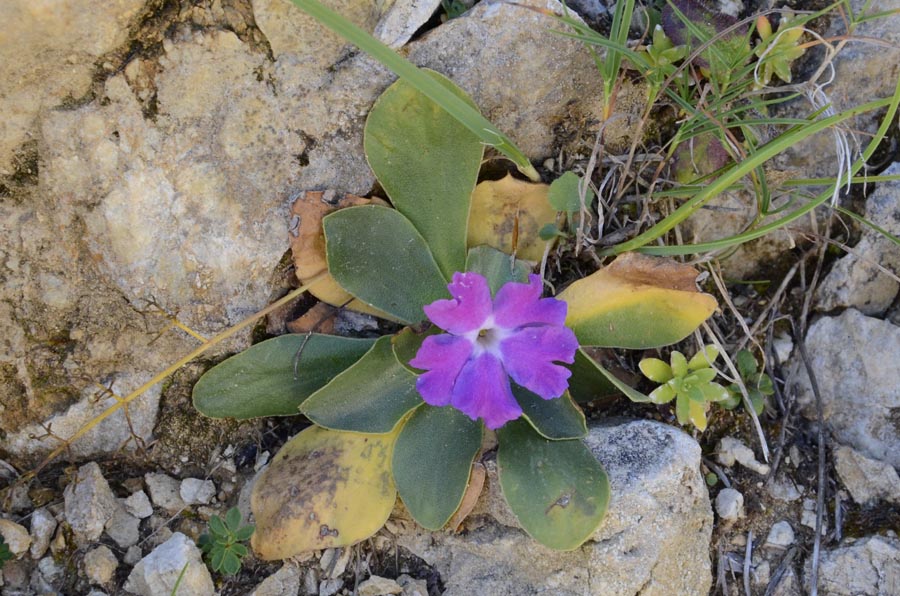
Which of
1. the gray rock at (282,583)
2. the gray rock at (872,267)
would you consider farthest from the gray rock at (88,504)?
the gray rock at (872,267)

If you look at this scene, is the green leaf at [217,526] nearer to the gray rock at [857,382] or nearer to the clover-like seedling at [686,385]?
the clover-like seedling at [686,385]

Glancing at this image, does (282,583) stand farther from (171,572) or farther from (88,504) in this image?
(88,504)

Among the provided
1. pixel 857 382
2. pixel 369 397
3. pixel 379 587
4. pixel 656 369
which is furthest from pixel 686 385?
pixel 379 587

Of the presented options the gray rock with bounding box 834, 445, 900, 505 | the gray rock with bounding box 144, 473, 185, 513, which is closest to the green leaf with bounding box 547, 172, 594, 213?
the gray rock with bounding box 834, 445, 900, 505

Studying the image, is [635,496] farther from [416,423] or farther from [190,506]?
[190,506]

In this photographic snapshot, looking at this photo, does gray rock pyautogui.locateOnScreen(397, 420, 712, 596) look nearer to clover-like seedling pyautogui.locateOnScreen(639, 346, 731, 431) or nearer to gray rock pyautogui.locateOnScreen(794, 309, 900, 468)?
clover-like seedling pyautogui.locateOnScreen(639, 346, 731, 431)

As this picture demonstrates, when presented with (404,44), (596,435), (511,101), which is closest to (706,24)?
(511,101)
